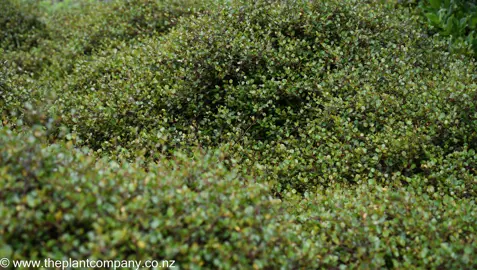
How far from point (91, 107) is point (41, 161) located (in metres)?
2.05

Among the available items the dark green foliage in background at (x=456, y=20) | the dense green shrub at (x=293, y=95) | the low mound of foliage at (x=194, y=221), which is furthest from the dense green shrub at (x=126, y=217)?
the dark green foliage in background at (x=456, y=20)

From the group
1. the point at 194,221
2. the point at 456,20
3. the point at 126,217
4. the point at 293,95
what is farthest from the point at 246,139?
the point at 456,20

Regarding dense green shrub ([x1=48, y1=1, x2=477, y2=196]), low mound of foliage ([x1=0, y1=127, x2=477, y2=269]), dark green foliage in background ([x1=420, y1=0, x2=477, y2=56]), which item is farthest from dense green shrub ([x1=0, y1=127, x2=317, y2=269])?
dark green foliage in background ([x1=420, y1=0, x2=477, y2=56])

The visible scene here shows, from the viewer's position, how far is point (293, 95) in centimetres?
501

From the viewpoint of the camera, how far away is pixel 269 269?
2961 millimetres

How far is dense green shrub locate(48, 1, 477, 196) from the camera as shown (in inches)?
173

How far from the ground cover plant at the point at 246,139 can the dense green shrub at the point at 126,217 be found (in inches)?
0.5

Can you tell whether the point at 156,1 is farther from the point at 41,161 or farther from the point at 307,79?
the point at 41,161

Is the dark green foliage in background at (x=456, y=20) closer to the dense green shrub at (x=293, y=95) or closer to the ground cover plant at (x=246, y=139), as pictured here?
the ground cover plant at (x=246, y=139)

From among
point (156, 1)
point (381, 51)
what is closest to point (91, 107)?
point (156, 1)

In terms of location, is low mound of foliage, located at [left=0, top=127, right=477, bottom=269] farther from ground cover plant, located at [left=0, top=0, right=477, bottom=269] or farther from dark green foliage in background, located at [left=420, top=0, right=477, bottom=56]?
dark green foliage in background, located at [left=420, top=0, right=477, bottom=56]

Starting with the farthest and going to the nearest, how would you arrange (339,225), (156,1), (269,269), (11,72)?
(156,1)
(11,72)
(339,225)
(269,269)

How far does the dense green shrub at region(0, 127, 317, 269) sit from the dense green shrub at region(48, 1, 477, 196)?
1.08m

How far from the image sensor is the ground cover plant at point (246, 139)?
2.88m
